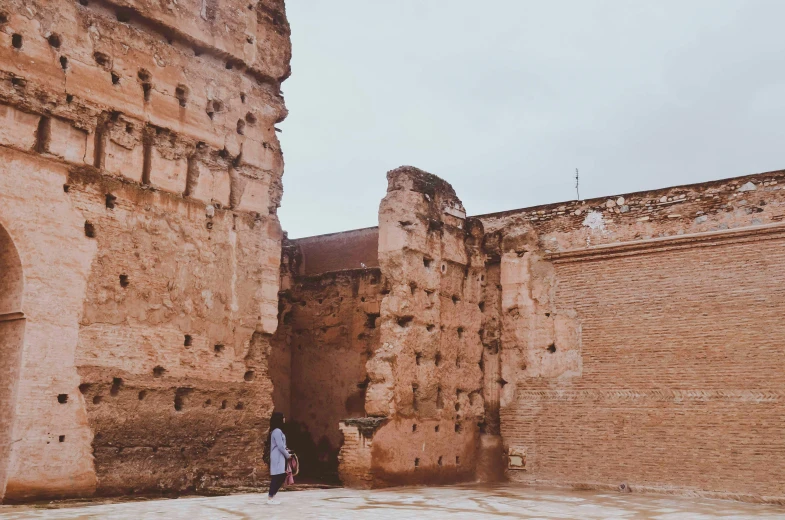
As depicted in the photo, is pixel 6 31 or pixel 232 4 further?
pixel 232 4

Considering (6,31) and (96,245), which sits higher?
(6,31)

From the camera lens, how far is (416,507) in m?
9.14

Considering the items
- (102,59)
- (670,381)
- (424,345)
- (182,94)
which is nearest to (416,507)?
(424,345)

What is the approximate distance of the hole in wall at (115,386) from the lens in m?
9.59

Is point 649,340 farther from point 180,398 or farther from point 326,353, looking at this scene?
A: point 180,398

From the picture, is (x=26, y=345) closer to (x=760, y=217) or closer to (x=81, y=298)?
(x=81, y=298)

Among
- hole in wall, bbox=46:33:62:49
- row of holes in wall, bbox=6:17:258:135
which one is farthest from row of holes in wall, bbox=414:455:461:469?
hole in wall, bbox=46:33:62:49

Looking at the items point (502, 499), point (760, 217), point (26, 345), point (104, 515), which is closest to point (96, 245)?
point (26, 345)

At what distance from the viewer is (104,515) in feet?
25.0

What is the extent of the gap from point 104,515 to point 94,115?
4.56m

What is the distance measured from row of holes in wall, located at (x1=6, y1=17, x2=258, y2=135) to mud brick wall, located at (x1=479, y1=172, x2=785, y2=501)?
4.56 metres

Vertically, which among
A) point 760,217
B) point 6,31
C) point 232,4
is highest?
point 232,4

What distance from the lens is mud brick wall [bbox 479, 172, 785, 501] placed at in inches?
433

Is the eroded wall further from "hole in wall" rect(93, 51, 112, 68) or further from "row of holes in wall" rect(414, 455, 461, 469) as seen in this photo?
"hole in wall" rect(93, 51, 112, 68)
